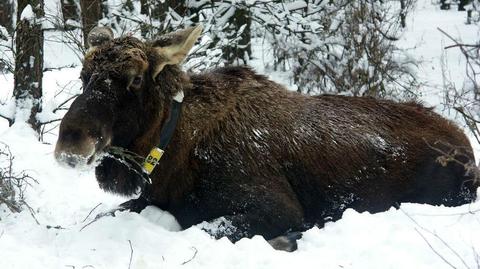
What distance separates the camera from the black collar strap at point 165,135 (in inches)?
192

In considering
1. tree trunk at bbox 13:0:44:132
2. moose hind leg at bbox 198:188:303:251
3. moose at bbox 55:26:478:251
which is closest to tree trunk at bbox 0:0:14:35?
tree trunk at bbox 13:0:44:132

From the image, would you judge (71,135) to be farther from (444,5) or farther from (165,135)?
(444,5)

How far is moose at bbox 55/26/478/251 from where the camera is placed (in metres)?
4.64

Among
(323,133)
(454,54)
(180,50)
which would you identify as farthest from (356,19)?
(454,54)

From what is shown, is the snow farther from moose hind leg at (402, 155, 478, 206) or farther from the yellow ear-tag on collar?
moose hind leg at (402, 155, 478, 206)

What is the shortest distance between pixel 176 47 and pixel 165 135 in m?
0.71

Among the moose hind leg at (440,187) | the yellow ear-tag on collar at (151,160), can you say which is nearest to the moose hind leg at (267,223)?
the yellow ear-tag on collar at (151,160)

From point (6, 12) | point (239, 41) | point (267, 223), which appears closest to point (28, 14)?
point (267, 223)

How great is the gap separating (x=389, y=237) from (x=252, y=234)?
114 centimetres

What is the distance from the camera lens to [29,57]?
7.26 m

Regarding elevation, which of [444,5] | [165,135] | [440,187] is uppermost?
[165,135]

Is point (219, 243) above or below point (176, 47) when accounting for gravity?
below

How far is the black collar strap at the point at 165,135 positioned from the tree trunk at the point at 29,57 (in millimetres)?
2750

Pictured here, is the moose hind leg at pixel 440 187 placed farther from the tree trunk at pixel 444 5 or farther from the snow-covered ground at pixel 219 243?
the tree trunk at pixel 444 5
